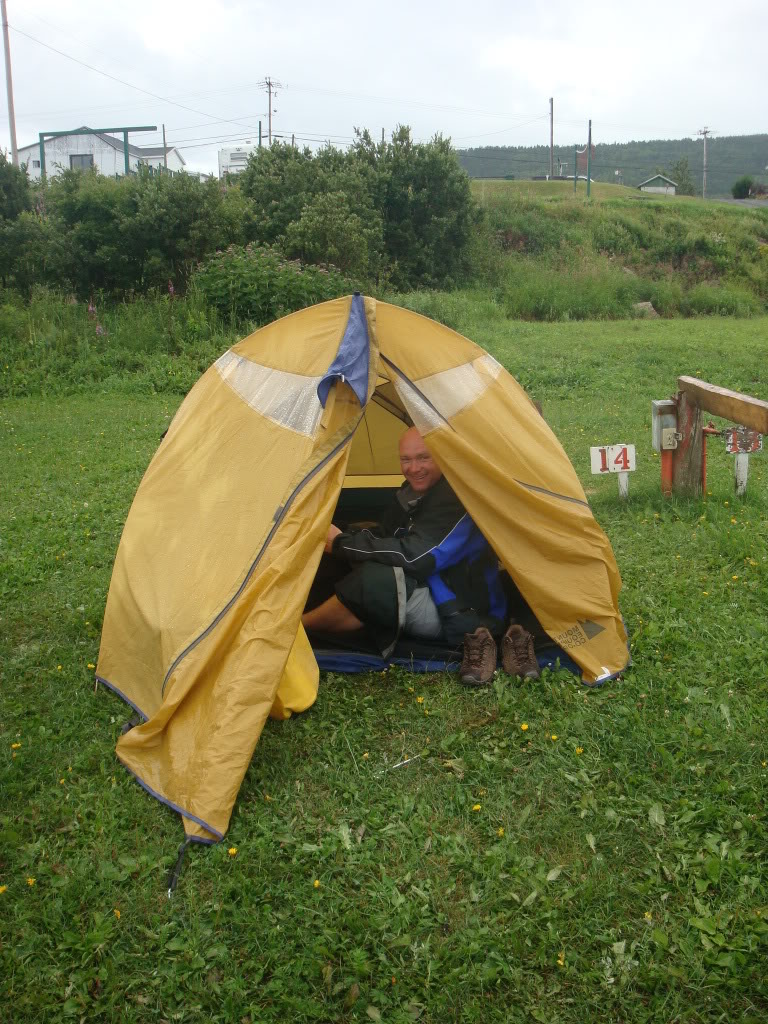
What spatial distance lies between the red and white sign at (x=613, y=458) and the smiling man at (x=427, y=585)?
206cm

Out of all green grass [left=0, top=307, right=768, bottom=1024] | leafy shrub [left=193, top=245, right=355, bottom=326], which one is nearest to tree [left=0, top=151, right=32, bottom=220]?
leafy shrub [left=193, top=245, right=355, bottom=326]

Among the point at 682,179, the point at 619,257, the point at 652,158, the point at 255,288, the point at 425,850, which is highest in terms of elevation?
the point at 652,158

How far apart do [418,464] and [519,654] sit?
110cm

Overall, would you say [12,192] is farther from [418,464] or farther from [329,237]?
[418,464]

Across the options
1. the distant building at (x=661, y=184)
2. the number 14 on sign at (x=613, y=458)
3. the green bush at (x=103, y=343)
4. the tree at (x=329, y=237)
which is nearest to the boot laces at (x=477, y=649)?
the number 14 on sign at (x=613, y=458)

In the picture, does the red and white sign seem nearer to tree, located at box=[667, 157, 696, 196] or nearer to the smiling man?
the smiling man

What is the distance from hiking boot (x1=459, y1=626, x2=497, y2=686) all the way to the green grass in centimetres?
8

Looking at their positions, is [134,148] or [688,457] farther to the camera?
[134,148]

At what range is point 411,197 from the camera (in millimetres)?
20359

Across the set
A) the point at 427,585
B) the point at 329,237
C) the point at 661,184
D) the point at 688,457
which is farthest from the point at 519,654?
the point at 661,184

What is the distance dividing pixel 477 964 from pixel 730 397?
13.5ft

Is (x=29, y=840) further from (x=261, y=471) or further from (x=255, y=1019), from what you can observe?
(x=261, y=471)

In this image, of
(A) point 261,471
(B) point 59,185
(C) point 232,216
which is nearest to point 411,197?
(C) point 232,216

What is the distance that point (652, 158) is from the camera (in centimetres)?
11119
